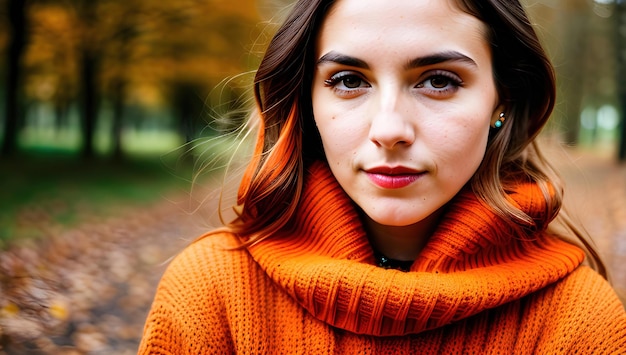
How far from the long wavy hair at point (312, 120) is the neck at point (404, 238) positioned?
0.23 m

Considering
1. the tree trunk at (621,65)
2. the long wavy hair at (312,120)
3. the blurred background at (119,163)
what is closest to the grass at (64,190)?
the blurred background at (119,163)

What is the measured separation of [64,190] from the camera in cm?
1159

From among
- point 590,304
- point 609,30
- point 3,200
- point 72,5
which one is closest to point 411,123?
point 590,304

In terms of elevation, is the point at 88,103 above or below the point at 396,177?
below

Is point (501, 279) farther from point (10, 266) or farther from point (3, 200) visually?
point (3, 200)

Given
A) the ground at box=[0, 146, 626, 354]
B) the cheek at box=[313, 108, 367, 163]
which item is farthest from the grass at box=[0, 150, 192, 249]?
the cheek at box=[313, 108, 367, 163]

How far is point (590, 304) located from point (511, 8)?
3.32 ft

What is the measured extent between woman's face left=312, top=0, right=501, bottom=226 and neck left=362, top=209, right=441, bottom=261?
279mm

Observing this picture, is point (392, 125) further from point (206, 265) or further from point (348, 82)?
point (206, 265)

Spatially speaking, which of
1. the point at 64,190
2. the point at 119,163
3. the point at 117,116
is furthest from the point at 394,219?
the point at 117,116

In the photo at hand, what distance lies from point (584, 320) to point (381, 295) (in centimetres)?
67

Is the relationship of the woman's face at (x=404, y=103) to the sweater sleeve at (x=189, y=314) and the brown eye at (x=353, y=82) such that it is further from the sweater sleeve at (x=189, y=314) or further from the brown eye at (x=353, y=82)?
the sweater sleeve at (x=189, y=314)

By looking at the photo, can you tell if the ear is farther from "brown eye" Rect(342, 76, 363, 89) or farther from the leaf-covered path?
the leaf-covered path

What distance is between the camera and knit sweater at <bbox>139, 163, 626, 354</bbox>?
170cm
